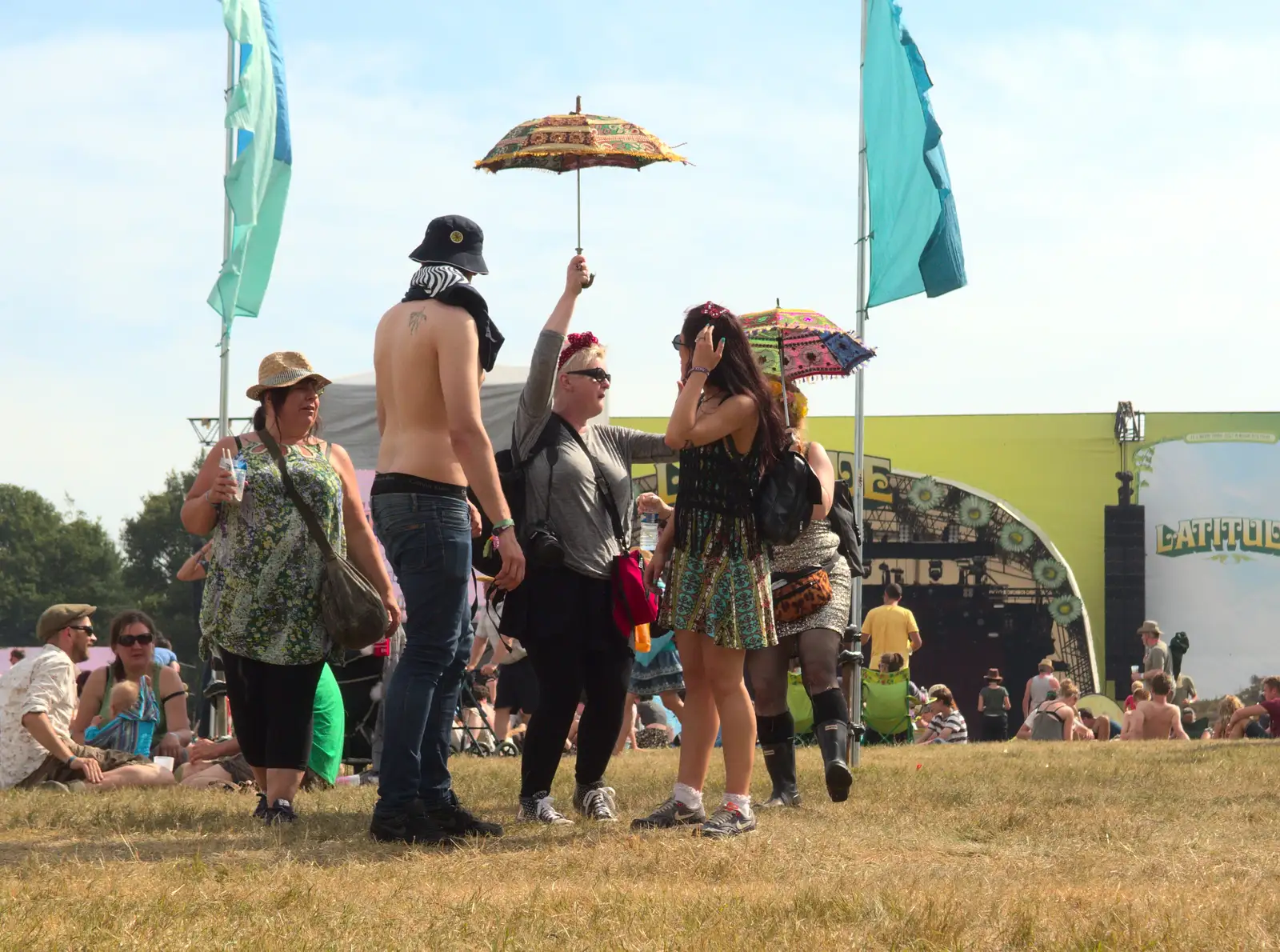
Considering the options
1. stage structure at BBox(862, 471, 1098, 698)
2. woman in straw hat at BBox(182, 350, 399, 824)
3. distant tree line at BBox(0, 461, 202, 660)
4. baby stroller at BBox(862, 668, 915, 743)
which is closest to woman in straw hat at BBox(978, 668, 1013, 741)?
baby stroller at BBox(862, 668, 915, 743)

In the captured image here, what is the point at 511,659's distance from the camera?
37.8 ft

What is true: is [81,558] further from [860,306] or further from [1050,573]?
[860,306]

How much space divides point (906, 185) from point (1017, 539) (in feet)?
59.1

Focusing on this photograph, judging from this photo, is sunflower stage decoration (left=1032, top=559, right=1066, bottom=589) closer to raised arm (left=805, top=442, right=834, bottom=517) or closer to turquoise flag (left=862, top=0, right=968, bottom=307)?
turquoise flag (left=862, top=0, right=968, bottom=307)

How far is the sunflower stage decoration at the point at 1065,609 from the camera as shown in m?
25.9

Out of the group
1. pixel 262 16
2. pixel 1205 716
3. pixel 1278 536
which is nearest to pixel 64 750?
pixel 262 16

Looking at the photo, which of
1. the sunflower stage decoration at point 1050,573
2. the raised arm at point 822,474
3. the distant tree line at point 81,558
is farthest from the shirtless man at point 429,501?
the distant tree line at point 81,558

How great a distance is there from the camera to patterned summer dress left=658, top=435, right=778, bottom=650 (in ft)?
17.7

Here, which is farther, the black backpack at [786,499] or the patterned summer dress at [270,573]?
the patterned summer dress at [270,573]

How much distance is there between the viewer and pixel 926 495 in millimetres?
26875

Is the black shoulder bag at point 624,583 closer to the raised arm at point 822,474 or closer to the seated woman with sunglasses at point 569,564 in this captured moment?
the seated woman with sunglasses at point 569,564

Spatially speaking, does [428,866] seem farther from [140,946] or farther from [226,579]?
[226,579]

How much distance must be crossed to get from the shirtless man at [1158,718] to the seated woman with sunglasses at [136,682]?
878 cm

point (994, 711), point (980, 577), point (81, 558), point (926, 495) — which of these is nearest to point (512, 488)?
point (994, 711)
